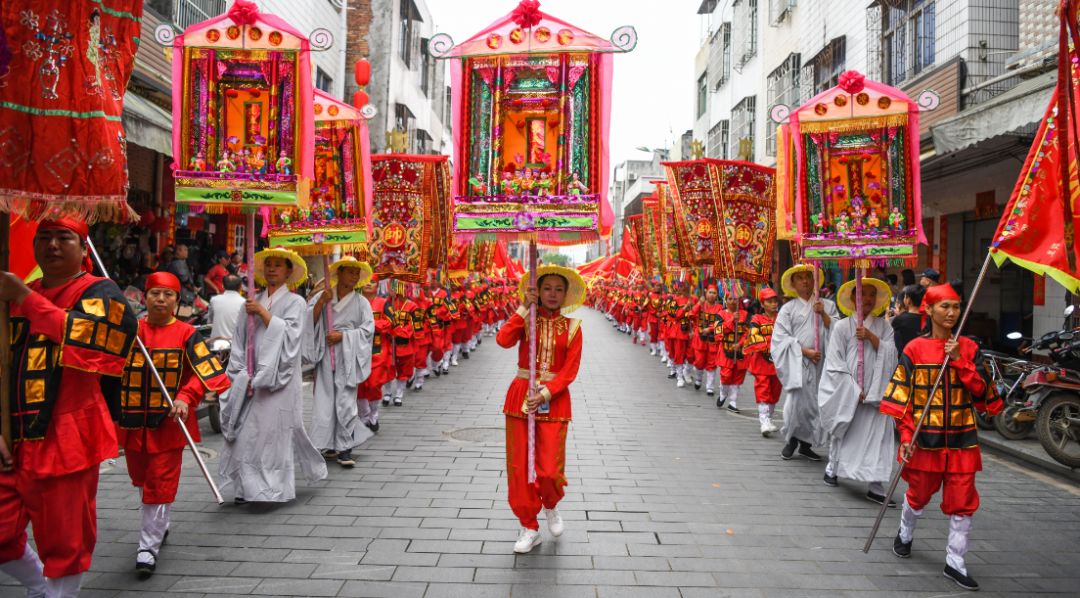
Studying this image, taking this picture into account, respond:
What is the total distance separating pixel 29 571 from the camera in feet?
10.6

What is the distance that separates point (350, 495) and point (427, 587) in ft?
6.63

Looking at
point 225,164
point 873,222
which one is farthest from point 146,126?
point 873,222

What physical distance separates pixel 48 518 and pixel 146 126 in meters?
6.38

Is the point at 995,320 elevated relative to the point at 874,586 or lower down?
elevated

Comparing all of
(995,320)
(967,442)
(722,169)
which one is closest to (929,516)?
(967,442)

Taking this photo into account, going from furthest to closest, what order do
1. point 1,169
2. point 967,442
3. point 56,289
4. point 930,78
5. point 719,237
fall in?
point 930,78 → point 719,237 → point 967,442 → point 56,289 → point 1,169

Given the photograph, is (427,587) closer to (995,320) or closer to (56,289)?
(56,289)

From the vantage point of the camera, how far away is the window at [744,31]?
2350 centimetres

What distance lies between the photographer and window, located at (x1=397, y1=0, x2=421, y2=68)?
24516 mm

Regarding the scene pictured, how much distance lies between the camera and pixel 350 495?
19.0 feet

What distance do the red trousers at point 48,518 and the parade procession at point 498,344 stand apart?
13mm

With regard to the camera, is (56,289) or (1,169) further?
(56,289)

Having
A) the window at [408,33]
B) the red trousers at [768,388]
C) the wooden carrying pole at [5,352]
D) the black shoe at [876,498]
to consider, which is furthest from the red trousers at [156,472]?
the window at [408,33]

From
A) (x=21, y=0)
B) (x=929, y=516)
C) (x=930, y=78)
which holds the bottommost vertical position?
(x=929, y=516)
